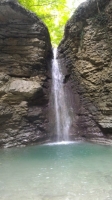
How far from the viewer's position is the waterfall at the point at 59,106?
9.99 meters

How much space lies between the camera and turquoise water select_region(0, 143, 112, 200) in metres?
3.36

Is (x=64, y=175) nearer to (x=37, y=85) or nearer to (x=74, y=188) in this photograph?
(x=74, y=188)

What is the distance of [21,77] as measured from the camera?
9750 millimetres

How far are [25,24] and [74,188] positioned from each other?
8.14 meters

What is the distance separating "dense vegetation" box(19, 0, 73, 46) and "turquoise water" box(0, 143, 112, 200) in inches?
413

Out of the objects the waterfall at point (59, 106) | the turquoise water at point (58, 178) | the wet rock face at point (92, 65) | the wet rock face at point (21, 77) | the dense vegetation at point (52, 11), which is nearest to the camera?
the turquoise water at point (58, 178)

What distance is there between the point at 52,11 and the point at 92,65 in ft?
22.9

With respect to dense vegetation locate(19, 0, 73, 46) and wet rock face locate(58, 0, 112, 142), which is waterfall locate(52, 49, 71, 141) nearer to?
wet rock face locate(58, 0, 112, 142)

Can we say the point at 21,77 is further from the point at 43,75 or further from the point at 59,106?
the point at 59,106

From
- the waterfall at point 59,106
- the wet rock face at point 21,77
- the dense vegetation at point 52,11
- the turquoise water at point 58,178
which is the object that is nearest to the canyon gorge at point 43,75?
the wet rock face at point 21,77

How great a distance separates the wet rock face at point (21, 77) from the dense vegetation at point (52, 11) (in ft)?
13.5

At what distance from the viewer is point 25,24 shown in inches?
388

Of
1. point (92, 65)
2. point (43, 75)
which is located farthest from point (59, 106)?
point (92, 65)

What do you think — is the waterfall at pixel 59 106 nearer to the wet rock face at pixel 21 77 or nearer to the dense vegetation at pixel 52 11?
the wet rock face at pixel 21 77
